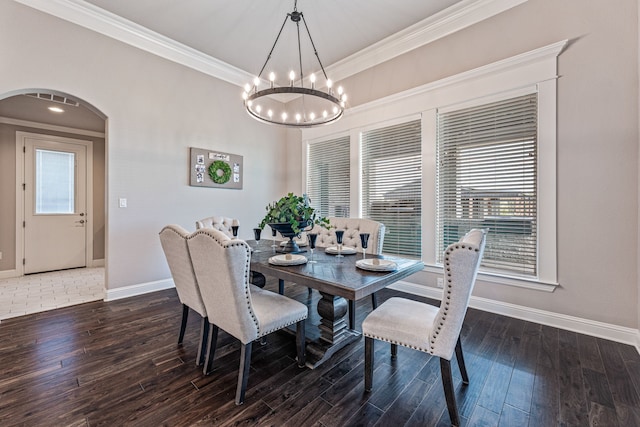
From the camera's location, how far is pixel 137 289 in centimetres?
356

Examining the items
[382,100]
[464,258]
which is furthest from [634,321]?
[382,100]

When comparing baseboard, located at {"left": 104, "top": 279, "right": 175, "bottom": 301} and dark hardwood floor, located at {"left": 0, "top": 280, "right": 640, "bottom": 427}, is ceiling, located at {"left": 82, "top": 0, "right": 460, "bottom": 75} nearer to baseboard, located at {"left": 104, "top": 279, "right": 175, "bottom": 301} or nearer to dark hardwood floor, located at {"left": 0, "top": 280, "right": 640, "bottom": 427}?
baseboard, located at {"left": 104, "top": 279, "right": 175, "bottom": 301}

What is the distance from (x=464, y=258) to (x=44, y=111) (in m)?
6.25

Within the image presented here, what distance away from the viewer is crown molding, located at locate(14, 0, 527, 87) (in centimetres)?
294

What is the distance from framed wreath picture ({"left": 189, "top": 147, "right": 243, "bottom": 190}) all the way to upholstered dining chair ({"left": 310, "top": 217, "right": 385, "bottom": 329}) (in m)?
1.92

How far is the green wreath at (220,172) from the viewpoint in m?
4.19

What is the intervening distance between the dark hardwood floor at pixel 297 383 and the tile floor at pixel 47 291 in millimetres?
656

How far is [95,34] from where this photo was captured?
322cm

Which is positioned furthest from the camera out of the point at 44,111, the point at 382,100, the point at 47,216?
the point at 47,216

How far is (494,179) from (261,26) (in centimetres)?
328

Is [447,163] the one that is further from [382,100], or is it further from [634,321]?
[634,321]

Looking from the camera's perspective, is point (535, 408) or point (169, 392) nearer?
point (535, 408)

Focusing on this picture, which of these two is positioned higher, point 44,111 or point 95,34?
point 95,34

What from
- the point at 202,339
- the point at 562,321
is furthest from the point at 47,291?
the point at 562,321
